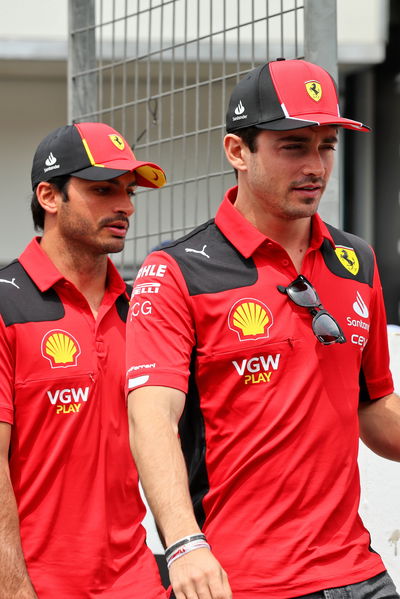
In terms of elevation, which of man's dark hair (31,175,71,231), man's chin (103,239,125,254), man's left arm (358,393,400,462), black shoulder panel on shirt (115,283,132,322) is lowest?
man's left arm (358,393,400,462)

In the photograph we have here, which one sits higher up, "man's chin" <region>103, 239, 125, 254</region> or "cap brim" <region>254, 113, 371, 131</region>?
"cap brim" <region>254, 113, 371, 131</region>

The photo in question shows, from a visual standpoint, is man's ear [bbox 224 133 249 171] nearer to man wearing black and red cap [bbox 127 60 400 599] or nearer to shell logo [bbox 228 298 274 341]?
man wearing black and red cap [bbox 127 60 400 599]

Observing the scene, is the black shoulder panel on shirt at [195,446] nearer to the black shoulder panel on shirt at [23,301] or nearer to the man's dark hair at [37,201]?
the black shoulder panel on shirt at [23,301]

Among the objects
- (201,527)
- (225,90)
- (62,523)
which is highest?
(225,90)

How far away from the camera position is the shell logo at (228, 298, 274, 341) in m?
3.06

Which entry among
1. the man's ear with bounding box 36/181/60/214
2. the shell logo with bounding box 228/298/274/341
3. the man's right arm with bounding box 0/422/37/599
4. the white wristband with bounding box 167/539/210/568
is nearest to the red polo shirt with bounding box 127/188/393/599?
the shell logo with bounding box 228/298/274/341

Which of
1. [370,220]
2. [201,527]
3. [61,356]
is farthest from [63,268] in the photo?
[370,220]

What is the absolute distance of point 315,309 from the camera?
10.2ft

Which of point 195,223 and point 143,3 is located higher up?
point 143,3

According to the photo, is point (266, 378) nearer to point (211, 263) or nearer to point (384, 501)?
point (211, 263)

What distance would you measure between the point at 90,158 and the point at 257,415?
1.75m

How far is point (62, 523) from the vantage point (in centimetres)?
393

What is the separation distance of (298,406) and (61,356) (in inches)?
47.3

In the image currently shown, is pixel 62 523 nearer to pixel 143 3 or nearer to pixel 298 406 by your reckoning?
pixel 298 406
